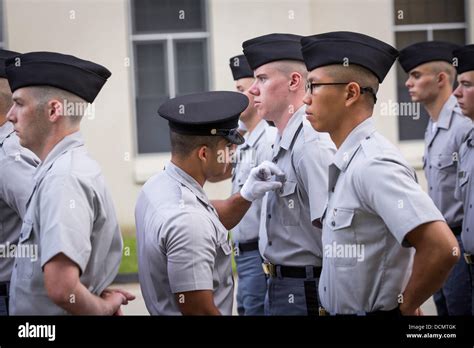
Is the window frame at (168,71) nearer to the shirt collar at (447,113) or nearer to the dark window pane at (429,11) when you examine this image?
the dark window pane at (429,11)

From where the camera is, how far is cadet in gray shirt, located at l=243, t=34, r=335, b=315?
3584 millimetres

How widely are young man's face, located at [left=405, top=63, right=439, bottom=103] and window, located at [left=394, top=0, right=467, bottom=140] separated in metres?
0.14

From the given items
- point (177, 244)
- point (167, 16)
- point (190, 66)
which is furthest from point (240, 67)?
point (177, 244)

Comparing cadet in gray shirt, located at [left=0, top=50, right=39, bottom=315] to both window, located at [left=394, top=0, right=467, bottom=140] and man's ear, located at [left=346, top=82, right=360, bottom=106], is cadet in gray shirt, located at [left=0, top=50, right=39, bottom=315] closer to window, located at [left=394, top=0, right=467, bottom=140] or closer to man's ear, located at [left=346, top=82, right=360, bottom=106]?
man's ear, located at [left=346, top=82, right=360, bottom=106]

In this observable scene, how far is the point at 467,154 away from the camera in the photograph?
3.81 meters

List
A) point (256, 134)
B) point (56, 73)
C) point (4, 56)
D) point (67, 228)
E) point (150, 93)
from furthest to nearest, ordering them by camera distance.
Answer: point (256, 134)
point (150, 93)
point (4, 56)
point (56, 73)
point (67, 228)

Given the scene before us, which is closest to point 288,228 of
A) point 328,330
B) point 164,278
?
point 328,330

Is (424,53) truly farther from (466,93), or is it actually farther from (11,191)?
(11,191)

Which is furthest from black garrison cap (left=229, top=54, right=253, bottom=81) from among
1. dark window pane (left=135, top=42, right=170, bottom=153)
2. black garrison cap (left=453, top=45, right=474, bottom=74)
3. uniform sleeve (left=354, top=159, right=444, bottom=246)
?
uniform sleeve (left=354, top=159, right=444, bottom=246)

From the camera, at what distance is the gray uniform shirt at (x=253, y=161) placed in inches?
179

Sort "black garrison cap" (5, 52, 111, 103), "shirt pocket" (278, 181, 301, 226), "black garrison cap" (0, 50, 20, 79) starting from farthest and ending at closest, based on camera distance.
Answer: "shirt pocket" (278, 181, 301, 226)
"black garrison cap" (0, 50, 20, 79)
"black garrison cap" (5, 52, 111, 103)

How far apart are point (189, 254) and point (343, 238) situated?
20.2 inches

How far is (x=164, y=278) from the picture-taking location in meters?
3.07

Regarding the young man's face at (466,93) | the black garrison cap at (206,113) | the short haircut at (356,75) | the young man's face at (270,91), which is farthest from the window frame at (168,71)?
the young man's face at (466,93)
